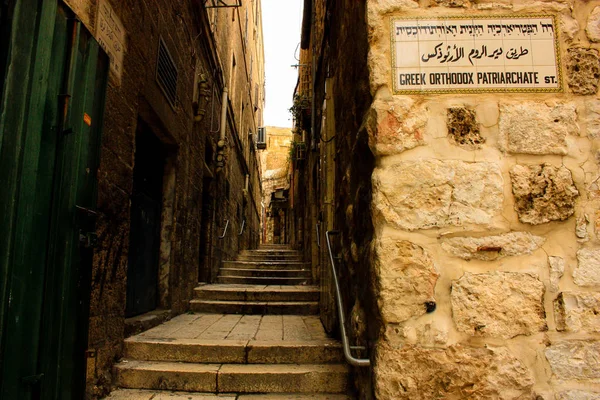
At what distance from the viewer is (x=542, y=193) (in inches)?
71.2

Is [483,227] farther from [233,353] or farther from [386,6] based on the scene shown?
[233,353]

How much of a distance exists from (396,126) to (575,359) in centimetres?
136

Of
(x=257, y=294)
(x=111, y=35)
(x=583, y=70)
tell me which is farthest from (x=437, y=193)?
(x=257, y=294)

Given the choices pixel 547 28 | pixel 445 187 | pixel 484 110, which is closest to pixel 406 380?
pixel 445 187

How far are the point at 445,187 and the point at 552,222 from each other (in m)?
0.53

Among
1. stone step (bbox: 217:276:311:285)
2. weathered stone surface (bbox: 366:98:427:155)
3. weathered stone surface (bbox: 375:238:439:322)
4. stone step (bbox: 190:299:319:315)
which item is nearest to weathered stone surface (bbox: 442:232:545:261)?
weathered stone surface (bbox: 375:238:439:322)

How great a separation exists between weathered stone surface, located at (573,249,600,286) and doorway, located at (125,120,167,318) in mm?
3410

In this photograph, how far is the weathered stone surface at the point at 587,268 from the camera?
1.74m

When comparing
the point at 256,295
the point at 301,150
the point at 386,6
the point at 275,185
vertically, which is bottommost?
the point at 256,295

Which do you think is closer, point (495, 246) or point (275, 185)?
point (495, 246)

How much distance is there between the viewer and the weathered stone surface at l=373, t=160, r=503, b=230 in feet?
5.91

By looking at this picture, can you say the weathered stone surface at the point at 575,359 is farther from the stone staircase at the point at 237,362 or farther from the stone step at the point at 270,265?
the stone step at the point at 270,265

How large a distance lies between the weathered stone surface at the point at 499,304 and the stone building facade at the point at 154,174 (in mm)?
2170

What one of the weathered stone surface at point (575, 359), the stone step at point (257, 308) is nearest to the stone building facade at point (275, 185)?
the stone step at point (257, 308)
